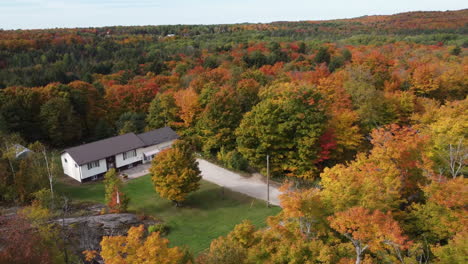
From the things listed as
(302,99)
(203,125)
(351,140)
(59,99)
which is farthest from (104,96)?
(351,140)

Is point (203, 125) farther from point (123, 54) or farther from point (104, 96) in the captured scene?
point (123, 54)

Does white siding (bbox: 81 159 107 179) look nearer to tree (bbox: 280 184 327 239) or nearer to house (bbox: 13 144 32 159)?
house (bbox: 13 144 32 159)

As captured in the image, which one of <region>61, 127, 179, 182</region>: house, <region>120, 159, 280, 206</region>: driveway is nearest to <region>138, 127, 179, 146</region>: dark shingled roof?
<region>61, 127, 179, 182</region>: house

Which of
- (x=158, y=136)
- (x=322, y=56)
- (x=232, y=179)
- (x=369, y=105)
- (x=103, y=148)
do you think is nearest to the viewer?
(x=232, y=179)

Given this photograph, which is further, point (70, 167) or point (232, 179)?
point (232, 179)

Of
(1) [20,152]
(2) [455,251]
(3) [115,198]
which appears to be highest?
(1) [20,152]

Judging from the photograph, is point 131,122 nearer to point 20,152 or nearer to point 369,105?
point 20,152

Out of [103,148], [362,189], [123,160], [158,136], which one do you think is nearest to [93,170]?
[103,148]
